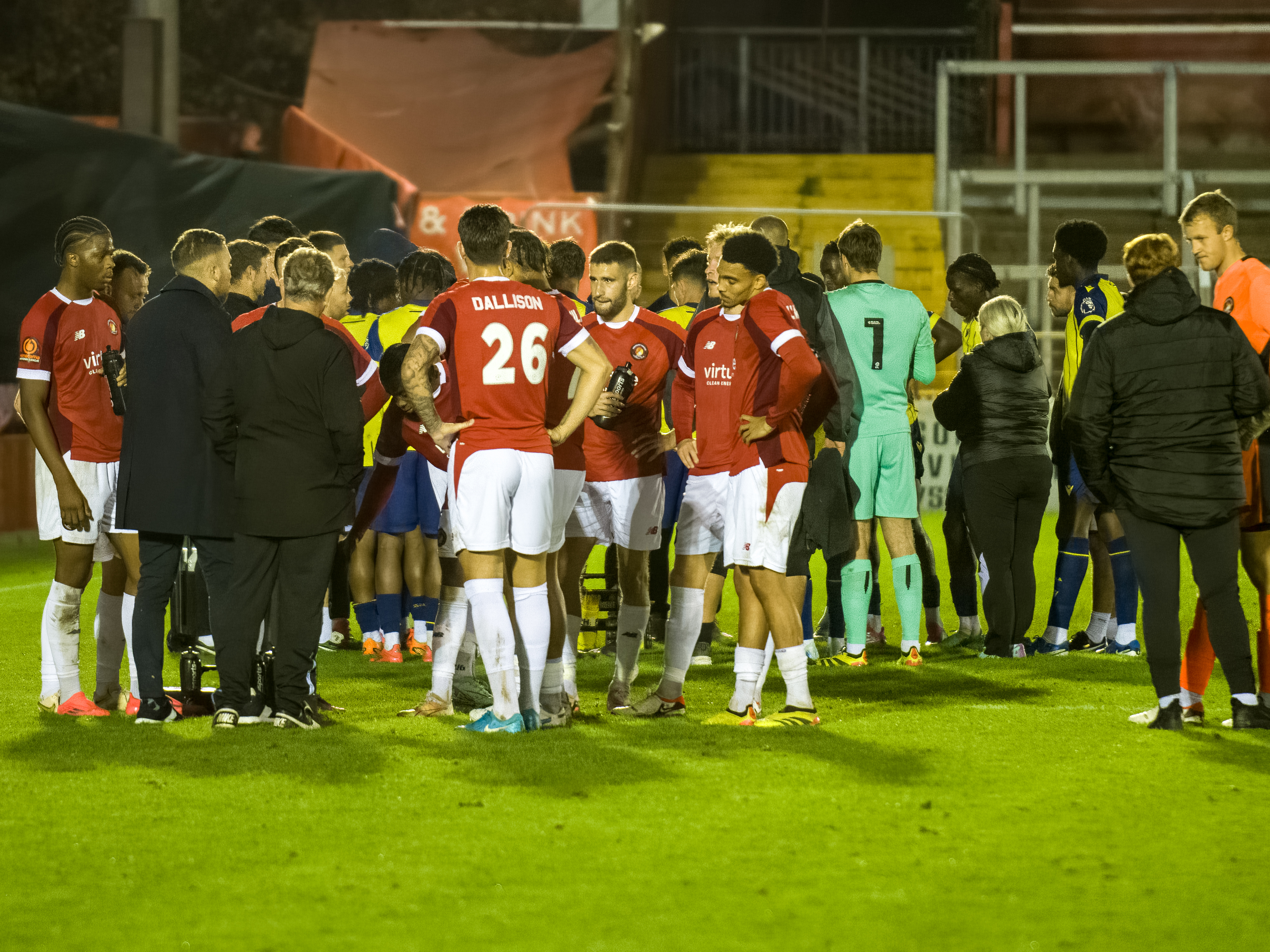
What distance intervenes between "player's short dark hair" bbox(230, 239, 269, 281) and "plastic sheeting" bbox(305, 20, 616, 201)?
1447cm

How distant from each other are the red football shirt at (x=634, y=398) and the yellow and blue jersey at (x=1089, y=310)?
8.74ft

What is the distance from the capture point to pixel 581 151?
22641 mm

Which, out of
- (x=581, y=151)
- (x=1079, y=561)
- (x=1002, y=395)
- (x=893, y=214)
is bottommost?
(x=1079, y=561)

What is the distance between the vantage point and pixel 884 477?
8.83 metres

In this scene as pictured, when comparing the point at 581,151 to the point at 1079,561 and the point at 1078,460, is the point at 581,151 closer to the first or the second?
the point at 1079,561

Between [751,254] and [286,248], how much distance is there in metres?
2.26

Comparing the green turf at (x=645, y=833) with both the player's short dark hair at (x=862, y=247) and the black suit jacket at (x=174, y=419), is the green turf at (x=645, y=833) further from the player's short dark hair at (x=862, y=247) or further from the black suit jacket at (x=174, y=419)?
the player's short dark hair at (x=862, y=247)

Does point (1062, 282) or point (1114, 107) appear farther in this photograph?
point (1114, 107)

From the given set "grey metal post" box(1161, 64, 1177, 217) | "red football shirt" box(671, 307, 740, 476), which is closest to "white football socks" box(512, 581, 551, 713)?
"red football shirt" box(671, 307, 740, 476)

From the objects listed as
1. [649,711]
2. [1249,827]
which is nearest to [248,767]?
[649,711]

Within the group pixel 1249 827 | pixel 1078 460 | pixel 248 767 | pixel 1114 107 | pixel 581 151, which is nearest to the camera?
pixel 1249 827

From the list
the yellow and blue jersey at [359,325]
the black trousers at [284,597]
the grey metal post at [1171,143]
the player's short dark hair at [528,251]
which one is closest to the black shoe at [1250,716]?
the player's short dark hair at [528,251]

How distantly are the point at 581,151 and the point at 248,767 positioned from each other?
1755 centimetres

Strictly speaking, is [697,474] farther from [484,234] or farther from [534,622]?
[484,234]
